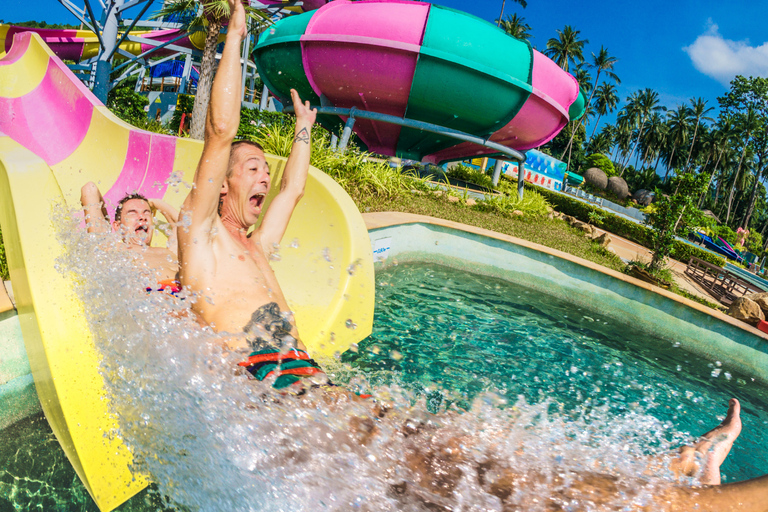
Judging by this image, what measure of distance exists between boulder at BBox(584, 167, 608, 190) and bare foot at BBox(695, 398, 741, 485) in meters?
41.7

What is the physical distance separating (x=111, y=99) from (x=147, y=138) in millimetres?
10779

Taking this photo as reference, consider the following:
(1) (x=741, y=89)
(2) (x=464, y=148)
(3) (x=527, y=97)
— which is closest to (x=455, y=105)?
(3) (x=527, y=97)

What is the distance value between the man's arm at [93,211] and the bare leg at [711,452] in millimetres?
2661

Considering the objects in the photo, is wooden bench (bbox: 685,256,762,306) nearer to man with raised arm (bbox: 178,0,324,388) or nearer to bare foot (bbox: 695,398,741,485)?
bare foot (bbox: 695,398,741,485)

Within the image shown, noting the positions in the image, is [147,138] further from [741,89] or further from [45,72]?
[741,89]

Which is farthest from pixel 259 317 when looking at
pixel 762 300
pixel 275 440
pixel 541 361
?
pixel 762 300

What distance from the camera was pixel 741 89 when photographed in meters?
38.7

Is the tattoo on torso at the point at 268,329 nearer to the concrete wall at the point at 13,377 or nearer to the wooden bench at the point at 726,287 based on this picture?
the concrete wall at the point at 13,377

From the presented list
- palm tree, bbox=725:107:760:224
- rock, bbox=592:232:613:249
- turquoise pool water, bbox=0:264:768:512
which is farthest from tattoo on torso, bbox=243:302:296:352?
palm tree, bbox=725:107:760:224

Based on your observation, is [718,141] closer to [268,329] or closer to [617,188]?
[617,188]

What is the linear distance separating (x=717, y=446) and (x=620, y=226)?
18.8 metres

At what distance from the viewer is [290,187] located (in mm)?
2574

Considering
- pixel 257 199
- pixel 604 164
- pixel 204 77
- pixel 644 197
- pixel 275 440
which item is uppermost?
pixel 604 164

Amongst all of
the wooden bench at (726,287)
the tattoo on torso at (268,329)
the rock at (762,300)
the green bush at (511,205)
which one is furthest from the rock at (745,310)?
the tattoo on torso at (268,329)
